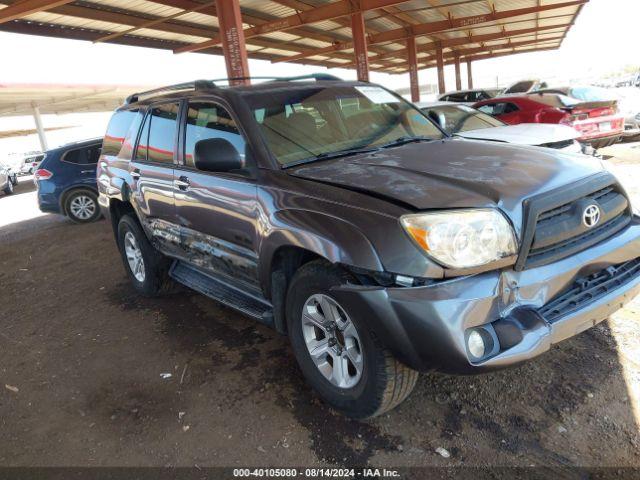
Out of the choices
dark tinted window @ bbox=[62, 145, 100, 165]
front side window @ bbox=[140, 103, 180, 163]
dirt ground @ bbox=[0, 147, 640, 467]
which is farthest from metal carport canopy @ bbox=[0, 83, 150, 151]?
dirt ground @ bbox=[0, 147, 640, 467]

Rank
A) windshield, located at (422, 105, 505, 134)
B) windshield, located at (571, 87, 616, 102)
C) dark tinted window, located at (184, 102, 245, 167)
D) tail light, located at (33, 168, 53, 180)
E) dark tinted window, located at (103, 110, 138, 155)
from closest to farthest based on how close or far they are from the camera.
→ dark tinted window, located at (184, 102, 245, 167), dark tinted window, located at (103, 110, 138, 155), windshield, located at (422, 105, 505, 134), windshield, located at (571, 87, 616, 102), tail light, located at (33, 168, 53, 180)

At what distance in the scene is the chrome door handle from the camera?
3673mm

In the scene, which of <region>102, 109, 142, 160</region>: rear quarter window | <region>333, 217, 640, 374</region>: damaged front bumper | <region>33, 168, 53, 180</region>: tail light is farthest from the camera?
<region>33, 168, 53, 180</region>: tail light

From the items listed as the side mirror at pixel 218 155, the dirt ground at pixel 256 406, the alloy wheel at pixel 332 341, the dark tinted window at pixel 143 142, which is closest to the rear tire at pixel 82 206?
the dirt ground at pixel 256 406

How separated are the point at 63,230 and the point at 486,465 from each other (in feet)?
30.2

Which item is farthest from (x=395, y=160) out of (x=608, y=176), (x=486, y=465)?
(x=486, y=465)

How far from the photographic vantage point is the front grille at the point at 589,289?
2.29 metres

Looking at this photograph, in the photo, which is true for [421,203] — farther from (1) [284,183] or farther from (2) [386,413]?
(2) [386,413]

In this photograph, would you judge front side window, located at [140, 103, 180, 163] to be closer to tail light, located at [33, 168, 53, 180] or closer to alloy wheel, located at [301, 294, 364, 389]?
alloy wheel, located at [301, 294, 364, 389]

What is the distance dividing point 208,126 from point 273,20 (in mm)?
12534

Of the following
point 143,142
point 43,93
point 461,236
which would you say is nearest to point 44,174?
point 143,142

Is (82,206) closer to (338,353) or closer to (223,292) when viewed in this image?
(223,292)

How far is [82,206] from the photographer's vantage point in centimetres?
1007

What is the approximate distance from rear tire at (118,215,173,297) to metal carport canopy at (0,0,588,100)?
20.5 ft
